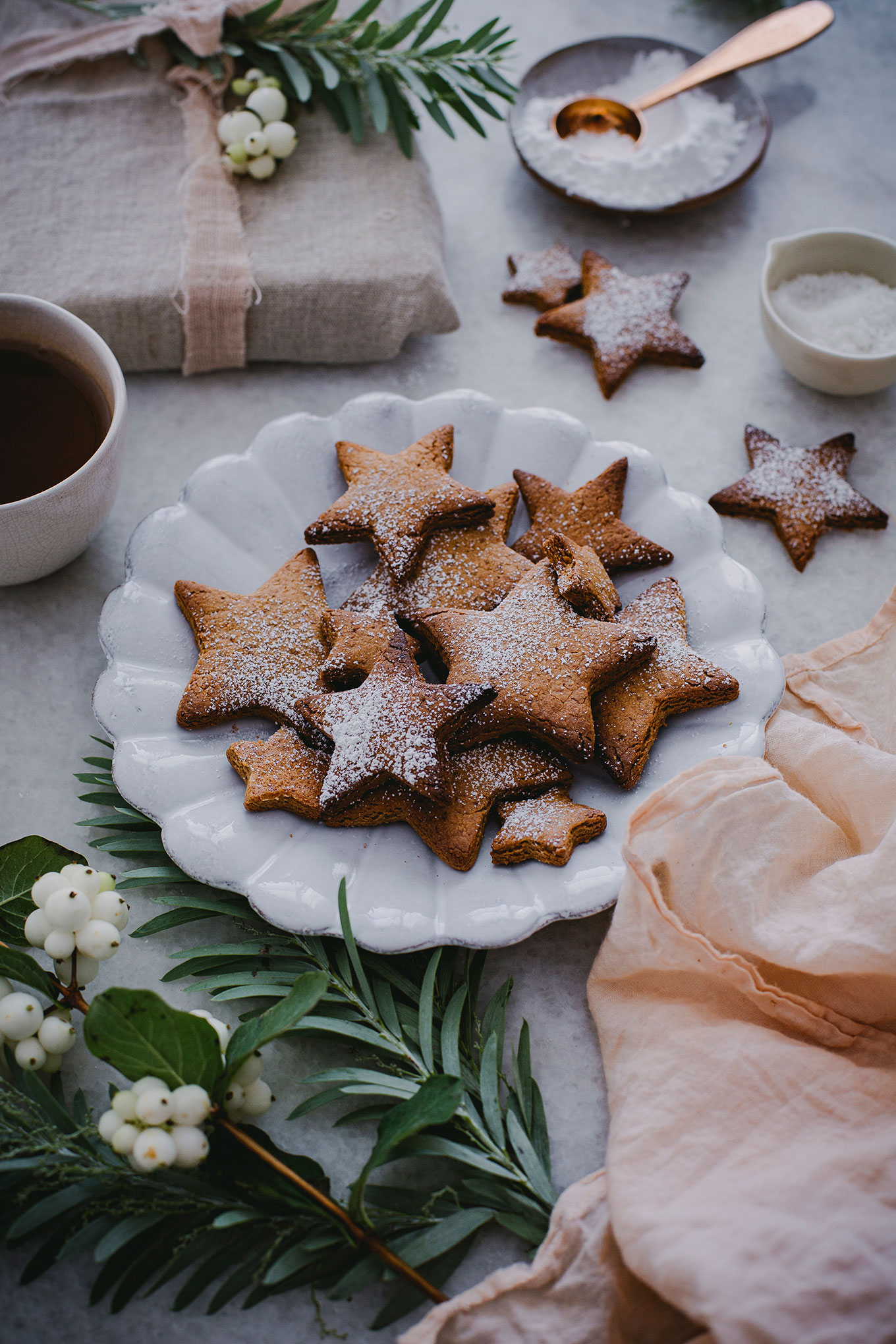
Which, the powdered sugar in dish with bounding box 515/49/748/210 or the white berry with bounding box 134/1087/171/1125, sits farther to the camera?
the powdered sugar in dish with bounding box 515/49/748/210

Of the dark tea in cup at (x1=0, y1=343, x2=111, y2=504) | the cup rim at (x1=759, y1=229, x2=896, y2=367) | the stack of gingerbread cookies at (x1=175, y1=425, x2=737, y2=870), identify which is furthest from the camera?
the cup rim at (x1=759, y1=229, x2=896, y2=367)

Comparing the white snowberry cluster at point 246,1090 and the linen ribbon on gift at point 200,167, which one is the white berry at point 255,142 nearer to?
the linen ribbon on gift at point 200,167

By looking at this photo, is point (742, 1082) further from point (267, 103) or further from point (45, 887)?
point (267, 103)

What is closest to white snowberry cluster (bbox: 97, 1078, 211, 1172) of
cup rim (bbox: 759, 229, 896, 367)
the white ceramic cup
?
the white ceramic cup

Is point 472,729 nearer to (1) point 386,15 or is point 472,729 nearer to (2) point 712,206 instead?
(2) point 712,206

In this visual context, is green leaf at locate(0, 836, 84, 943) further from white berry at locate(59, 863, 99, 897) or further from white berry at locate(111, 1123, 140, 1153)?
white berry at locate(111, 1123, 140, 1153)

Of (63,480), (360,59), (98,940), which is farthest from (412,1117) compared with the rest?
(360,59)

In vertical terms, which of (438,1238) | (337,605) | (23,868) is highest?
(337,605)
